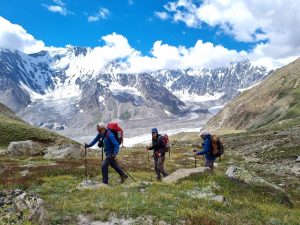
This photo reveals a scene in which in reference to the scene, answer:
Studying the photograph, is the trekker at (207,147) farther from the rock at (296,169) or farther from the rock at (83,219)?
the rock at (296,169)

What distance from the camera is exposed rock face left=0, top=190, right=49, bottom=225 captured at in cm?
1265

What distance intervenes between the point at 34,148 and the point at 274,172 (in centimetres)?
3603

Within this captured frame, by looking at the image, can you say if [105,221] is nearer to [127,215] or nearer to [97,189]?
[127,215]

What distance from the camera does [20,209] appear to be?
530 inches

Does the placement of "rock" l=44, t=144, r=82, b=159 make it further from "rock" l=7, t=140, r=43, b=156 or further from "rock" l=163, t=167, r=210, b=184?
"rock" l=163, t=167, r=210, b=184

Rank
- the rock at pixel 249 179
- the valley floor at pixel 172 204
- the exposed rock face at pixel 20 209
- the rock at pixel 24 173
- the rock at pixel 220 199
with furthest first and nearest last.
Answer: the rock at pixel 24 173 → the rock at pixel 249 179 → the rock at pixel 220 199 → the valley floor at pixel 172 204 → the exposed rock face at pixel 20 209

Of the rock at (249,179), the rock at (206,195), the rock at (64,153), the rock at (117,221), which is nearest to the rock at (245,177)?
the rock at (249,179)

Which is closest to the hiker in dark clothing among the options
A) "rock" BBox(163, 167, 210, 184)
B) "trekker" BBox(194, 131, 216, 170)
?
"trekker" BBox(194, 131, 216, 170)

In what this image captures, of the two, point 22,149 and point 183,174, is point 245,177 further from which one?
point 22,149

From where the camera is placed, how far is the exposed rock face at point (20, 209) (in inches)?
498

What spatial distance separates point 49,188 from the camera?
23.5m

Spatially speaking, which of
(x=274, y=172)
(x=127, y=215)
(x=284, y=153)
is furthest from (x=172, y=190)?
(x=284, y=153)

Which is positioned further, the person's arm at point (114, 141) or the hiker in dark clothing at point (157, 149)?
the hiker in dark clothing at point (157, 149)

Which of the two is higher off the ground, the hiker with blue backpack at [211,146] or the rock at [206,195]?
the hiker with blue backpack at [211,146]
